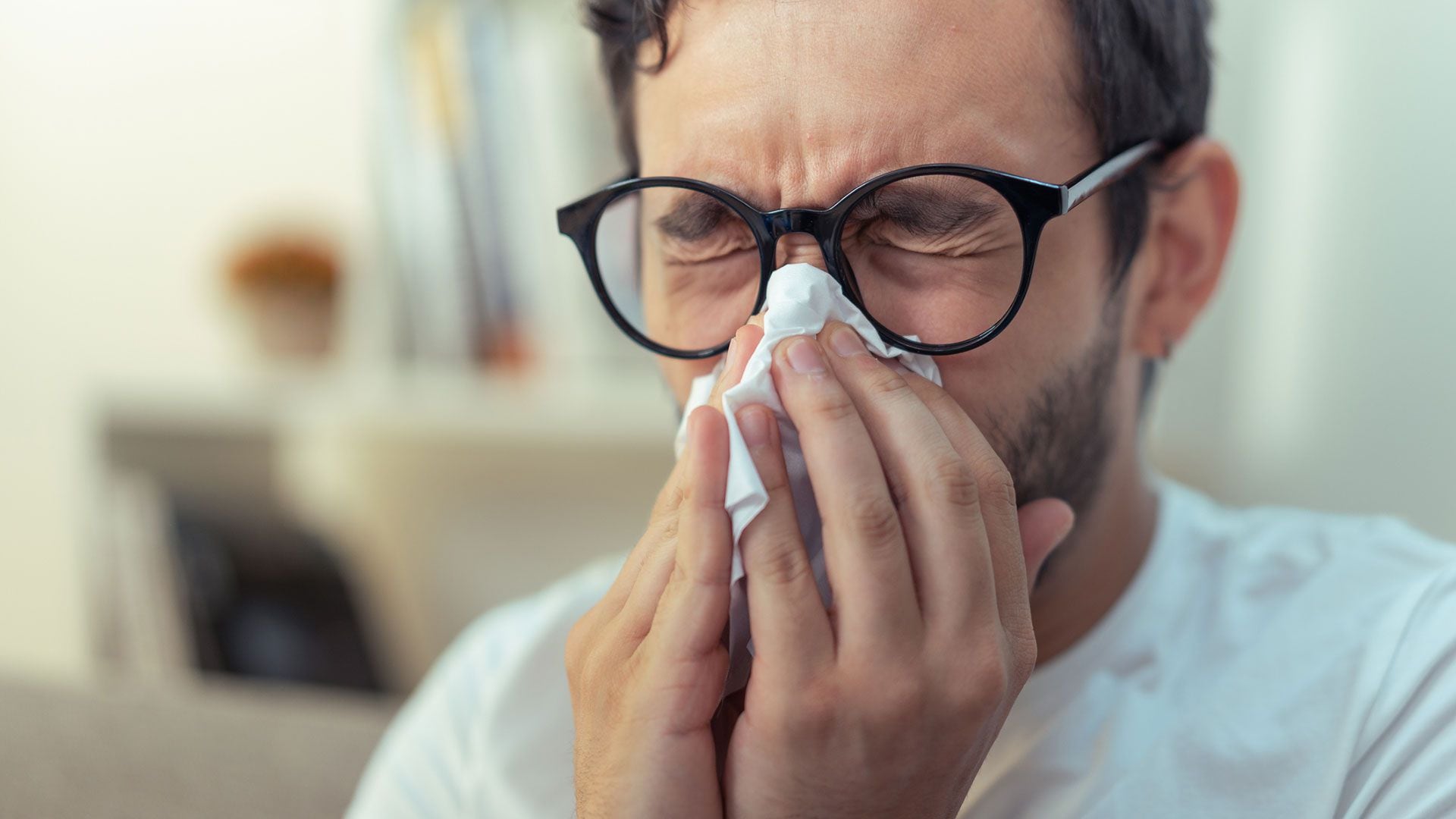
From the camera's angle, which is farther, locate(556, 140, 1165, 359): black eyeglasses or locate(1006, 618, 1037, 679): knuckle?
locate(556, 140, 1165, 359): black eyeglasses

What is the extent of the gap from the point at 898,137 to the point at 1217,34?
146 centimetres

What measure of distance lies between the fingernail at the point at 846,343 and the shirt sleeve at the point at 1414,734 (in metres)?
0.55

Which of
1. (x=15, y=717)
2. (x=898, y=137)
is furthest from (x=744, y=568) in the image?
(x=15, y=717)

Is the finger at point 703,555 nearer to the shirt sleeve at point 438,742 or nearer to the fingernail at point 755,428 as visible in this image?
the fingernail at point 755,428

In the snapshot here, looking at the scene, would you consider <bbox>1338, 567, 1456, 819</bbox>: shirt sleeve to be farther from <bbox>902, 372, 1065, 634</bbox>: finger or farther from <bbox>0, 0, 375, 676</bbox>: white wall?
<bbox>0, 0, 375, 676</bbox>: white wall

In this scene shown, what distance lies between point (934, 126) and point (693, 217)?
22 centimetres

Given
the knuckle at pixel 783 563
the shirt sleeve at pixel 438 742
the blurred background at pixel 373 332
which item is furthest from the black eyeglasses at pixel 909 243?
the blurred background at pixel 373 332

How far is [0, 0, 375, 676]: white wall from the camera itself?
2.78m

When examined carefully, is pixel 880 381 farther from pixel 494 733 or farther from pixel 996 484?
pixel 494 733

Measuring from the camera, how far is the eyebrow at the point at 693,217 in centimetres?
99

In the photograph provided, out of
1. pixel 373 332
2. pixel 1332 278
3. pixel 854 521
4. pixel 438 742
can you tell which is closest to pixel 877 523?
pixel 854 521

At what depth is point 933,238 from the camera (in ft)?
3.06

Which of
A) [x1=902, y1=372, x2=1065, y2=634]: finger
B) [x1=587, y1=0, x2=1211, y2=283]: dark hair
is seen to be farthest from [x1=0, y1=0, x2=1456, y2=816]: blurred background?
[x1=902, y1=372, x2=1065, y2=634]: finger

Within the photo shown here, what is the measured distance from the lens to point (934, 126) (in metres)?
0.93
